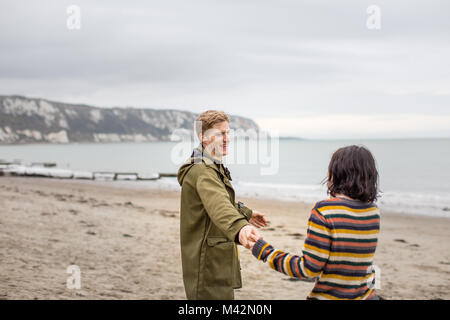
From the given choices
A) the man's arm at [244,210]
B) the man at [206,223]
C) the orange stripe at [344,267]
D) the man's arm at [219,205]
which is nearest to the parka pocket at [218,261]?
the man at [206,223]

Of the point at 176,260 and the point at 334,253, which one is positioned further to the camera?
the point at 176,260

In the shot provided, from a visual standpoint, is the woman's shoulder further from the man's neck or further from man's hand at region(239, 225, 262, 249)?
the man's neck

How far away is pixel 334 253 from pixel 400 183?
36.8 metres

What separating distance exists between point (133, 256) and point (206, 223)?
670 cm

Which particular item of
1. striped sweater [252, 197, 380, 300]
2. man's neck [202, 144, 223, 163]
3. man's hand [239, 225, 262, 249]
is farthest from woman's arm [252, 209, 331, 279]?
man's neck [202, 144, 223, 163]

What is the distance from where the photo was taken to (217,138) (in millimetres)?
2729

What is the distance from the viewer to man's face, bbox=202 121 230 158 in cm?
272

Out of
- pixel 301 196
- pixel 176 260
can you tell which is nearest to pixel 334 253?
pixel 176 260

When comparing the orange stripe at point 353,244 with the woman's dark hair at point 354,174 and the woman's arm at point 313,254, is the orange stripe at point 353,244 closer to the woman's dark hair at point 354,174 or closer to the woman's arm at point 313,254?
the woman's arm at point 313,254

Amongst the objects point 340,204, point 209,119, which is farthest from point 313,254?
point 209,119

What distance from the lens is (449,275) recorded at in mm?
8773

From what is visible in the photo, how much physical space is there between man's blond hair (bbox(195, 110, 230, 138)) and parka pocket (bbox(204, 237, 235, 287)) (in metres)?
0.69

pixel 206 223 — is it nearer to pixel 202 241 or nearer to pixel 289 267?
pixel 202 241
